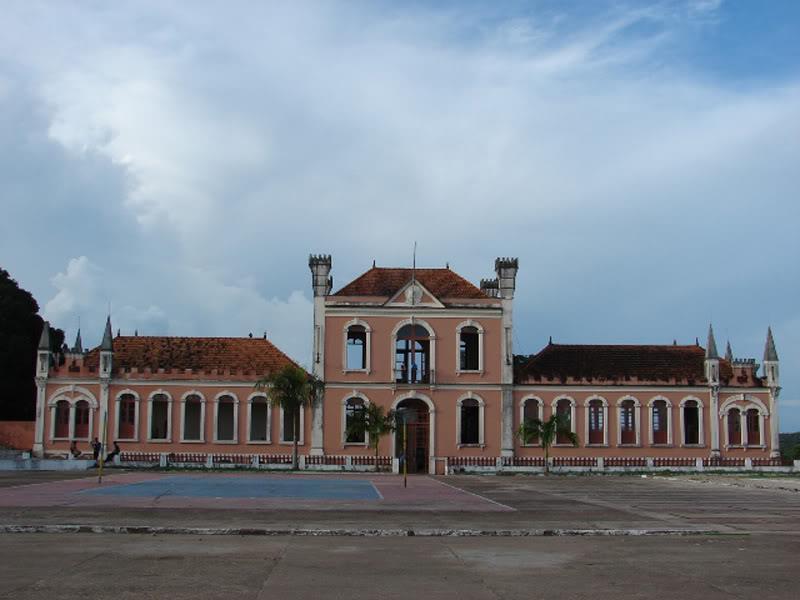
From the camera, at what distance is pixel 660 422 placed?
53.8 metres

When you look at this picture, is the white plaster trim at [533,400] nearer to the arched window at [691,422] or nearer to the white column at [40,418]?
the arched window at [691,422]

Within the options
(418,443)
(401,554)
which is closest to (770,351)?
(418,443)

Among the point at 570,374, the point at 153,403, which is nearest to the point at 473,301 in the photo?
the point at 570,374

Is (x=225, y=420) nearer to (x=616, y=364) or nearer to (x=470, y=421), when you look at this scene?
(x=470, y=421)

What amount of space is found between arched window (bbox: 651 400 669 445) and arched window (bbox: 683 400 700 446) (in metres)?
1.04

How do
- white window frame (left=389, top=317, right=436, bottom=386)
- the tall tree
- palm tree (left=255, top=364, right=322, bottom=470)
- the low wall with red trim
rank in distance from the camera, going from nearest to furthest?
palm tree (left=255, top=364, right=322, bottom=470)
the low wall with red trim
white window frame (left=389, top=317, right=436, bottom=386)
the tall tree

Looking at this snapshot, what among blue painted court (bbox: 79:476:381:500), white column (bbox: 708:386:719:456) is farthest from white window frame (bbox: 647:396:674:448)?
blue painted court (bbox: 79:476:381:500)

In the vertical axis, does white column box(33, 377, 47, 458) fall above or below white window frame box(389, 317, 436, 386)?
below

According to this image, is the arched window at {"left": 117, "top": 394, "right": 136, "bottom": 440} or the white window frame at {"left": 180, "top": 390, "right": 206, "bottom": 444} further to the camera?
the arched window at {"left": 117, "top": 394, "right": 136, "bottom": 440}

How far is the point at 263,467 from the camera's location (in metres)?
49.9

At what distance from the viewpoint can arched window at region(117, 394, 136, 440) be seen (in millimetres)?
52250

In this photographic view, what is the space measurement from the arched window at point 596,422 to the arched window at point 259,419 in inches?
722

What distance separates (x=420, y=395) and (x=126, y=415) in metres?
16.4

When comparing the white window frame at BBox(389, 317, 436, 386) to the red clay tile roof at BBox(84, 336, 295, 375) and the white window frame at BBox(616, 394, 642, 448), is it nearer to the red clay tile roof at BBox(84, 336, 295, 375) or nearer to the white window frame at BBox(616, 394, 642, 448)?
the red clay tile roof at BBox(84, 336, 295, 375)
